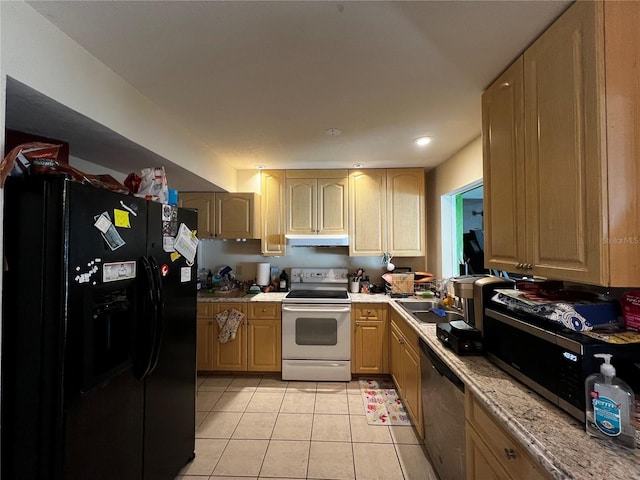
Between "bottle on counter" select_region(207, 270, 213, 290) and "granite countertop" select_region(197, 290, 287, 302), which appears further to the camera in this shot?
"bottle on counter" select_region(207, 270, 213, 290)

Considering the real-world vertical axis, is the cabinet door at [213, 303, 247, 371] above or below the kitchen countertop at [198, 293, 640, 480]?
below

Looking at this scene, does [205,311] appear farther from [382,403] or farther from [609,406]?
[609,406]

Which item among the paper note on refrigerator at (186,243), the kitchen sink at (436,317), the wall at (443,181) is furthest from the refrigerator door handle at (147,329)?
the wall at (443,181)

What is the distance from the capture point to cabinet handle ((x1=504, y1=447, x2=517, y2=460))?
967mm

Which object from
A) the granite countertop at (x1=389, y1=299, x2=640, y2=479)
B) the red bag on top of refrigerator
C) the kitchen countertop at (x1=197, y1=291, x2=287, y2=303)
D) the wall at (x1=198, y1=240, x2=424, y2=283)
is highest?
the red bag on top of refrigerator

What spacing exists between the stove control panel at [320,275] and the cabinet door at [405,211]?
2.18 ft

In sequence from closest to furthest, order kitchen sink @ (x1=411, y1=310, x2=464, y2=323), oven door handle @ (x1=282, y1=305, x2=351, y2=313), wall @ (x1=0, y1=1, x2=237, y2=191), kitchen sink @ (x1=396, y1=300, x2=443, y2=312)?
1. wall @ (x1=0, y1=1, x2=237, y2=191)
2. kitchen sink @ (x1=411, y1=310, x2=464, y2=323)
3. kitchen sink @ (x1=396, y1=300, x2=443, y2=312)
4. oven door handle @ (x1=282, y1=305, x2=351, y2=313)

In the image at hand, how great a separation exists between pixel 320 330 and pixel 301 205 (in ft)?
4.70

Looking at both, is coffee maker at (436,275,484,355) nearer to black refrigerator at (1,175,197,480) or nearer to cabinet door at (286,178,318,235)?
black refrigerator at (1,175,197,480)

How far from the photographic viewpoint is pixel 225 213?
10.7 ft

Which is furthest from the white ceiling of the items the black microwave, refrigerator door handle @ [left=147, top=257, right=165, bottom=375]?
the black microwave

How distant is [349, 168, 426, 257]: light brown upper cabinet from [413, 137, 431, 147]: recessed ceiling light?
2.52 ft

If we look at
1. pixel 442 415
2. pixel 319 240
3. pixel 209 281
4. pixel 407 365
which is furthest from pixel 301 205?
pixel 442 415

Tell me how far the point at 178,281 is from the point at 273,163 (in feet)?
6.05
